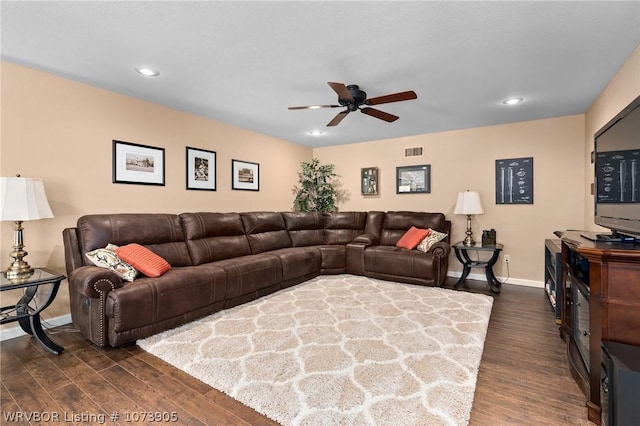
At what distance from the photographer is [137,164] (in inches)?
139

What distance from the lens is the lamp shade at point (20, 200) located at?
229 cm

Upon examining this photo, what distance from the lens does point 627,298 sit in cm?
145

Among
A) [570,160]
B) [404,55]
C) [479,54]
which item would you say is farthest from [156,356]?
[570,160]

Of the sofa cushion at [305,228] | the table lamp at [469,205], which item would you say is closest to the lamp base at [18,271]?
the sofa cushion at [305,228]

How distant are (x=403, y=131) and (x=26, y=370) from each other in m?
5.13

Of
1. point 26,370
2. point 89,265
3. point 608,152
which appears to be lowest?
point 26,370

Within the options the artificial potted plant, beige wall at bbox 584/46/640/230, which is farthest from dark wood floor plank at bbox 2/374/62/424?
beige wall at bbox 584/46/640/230

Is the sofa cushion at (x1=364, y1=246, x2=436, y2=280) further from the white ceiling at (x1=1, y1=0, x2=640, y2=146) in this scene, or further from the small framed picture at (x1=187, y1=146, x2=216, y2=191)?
the small framed picture at (x1=187, y1=146, x2=216, y2=191)

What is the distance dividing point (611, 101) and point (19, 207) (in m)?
5.30

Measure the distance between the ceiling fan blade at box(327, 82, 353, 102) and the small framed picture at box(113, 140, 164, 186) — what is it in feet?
8.11

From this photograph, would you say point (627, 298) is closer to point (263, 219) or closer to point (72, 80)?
point (263, 219)

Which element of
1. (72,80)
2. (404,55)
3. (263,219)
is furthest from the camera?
(263,219)

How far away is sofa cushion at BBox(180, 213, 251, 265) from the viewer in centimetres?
364

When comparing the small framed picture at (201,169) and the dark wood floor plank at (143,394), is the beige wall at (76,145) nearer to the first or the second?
the small framed picture at (201,169)
